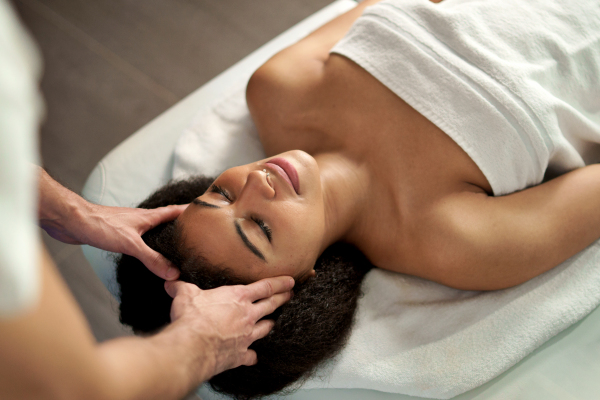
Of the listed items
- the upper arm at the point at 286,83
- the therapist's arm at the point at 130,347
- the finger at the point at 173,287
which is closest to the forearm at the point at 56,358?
the therapist's arm at the point at 130,347

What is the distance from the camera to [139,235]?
1.08 m

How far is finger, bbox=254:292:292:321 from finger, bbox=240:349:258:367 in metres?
0.08

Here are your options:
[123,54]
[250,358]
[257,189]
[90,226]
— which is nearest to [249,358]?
[250,358]

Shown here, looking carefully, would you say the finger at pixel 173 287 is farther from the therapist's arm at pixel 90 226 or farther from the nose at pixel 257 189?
the nose at pixel 257 189

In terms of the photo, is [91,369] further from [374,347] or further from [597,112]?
[597,112]

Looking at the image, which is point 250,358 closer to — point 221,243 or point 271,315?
point 271,315

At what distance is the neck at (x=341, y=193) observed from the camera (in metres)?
1.21

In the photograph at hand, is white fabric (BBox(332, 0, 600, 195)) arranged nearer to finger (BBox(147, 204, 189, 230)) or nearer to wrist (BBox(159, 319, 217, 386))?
finger (BBox(147, 204, 189, 230))

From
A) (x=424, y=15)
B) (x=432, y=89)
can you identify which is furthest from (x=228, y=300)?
(x=424, y=15)

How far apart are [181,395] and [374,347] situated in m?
0.63

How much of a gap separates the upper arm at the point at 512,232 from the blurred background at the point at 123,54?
1.68m

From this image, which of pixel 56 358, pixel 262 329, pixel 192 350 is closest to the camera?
pixel 56 358

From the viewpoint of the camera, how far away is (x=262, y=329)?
3.20 ft

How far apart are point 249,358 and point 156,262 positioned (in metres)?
0.32
